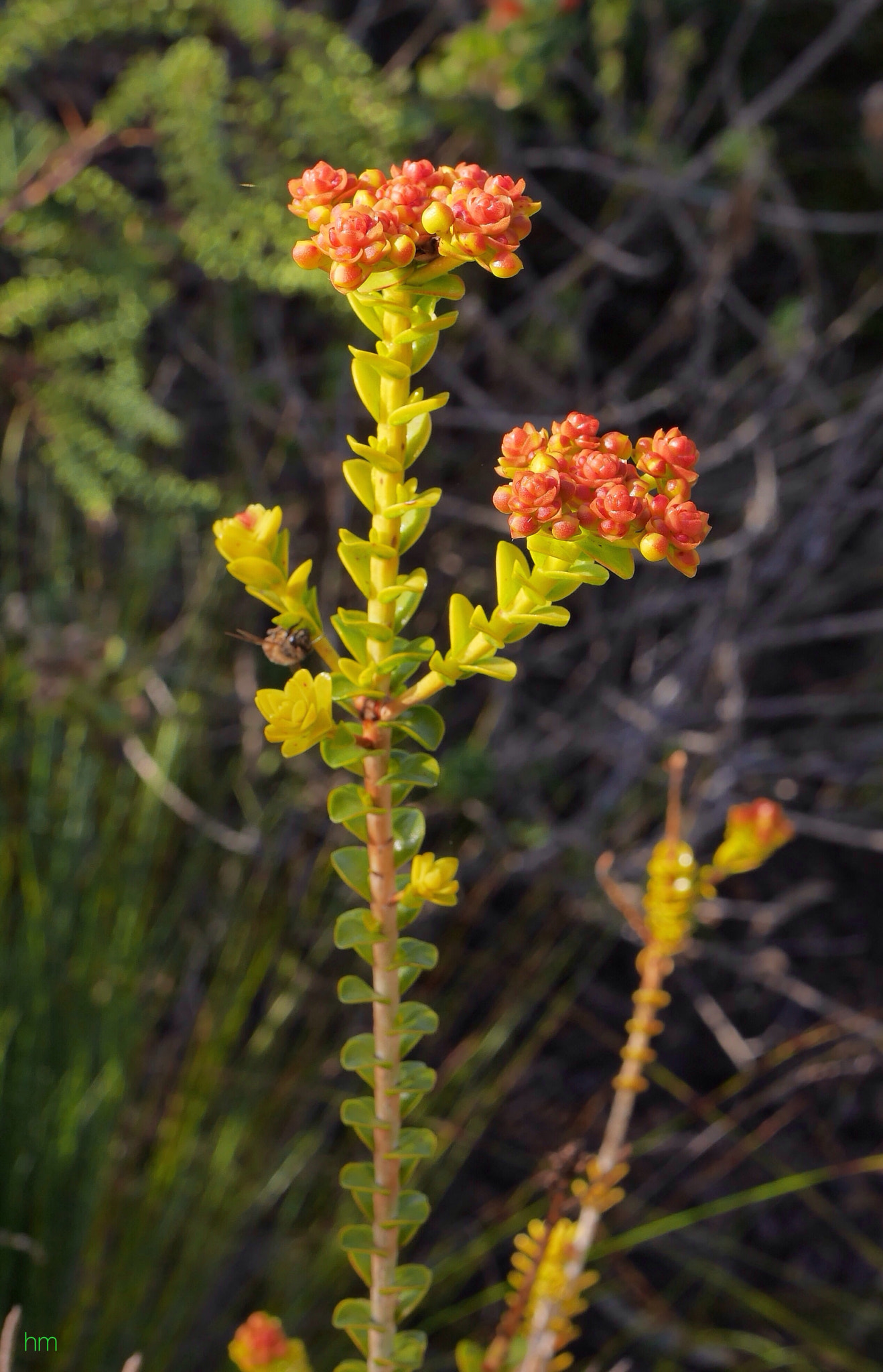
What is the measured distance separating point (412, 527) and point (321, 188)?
0.46ft

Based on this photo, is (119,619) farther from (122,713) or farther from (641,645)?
(641,645)

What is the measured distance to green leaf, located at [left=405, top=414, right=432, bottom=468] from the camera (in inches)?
17.6

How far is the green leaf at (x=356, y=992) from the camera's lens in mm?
488

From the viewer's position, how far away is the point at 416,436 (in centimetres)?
46

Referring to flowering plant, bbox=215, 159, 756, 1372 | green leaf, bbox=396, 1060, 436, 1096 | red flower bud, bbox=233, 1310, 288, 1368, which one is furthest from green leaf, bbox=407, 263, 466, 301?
red flower bud, bbox=233, 1310, 288, 1368

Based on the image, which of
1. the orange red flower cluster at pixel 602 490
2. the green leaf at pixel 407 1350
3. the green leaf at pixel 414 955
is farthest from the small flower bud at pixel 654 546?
the green leaf at pixel 407 1350

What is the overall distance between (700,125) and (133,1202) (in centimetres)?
199

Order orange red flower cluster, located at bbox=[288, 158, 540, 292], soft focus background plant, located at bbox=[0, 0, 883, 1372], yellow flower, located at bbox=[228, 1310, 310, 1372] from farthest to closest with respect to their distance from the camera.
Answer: soft focus background plant, located at bbox=[0, 0, 883, 1372], yellow flower, located at bbox=[228, 1310, 310, 1372], orange red flower cluster, located at bbox=[288, 158, 540, 292]

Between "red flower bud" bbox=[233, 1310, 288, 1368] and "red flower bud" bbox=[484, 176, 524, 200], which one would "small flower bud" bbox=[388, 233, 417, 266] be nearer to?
"red flower bud" bbox=[484, 176, 524, 200]

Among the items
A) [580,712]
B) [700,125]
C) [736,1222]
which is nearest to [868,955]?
[736,1222]

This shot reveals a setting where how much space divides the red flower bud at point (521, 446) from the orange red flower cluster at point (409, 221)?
56 millimetres

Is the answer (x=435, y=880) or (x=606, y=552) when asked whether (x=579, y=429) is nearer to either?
(x=606, y=552)

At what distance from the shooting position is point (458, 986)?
1.71m

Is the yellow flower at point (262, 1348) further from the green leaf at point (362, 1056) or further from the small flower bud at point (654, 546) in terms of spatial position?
the small flower bud at point (654, 546)
